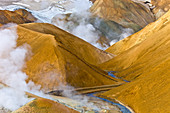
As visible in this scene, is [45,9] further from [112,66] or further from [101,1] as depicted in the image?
[112,66]

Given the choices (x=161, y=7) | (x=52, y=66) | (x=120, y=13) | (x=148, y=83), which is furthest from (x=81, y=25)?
(x=148, y=83)

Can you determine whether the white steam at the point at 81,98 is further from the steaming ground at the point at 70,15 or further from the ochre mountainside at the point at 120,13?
the ochre mountainside at the point at 120,13

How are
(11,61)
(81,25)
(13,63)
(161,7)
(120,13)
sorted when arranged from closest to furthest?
(13,63) < (11,61) < (81,25) < (120,13) < (161,7)

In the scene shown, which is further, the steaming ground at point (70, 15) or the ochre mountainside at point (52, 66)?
the steaming ground at point (70, 15)

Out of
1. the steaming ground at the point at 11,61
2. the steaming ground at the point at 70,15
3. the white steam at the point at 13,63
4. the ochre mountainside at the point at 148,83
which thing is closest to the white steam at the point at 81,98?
the ochre mountainside at the point at 148,83

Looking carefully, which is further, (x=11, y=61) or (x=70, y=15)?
(x=70, y=15)

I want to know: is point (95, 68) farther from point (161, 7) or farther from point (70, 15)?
point (161, 7)

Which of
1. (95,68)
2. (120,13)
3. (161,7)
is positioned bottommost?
(161,7)

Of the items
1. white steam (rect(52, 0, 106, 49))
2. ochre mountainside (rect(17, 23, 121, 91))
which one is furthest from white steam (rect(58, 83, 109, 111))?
white steam (rect(52, 0, 106, 49))

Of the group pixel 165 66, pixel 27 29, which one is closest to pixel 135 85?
pixel 165 66

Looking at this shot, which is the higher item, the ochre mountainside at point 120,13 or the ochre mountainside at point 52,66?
the ochre mountainside at point 52,66

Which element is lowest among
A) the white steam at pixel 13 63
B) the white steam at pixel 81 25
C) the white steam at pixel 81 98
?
the white steam at pixel 81 25
